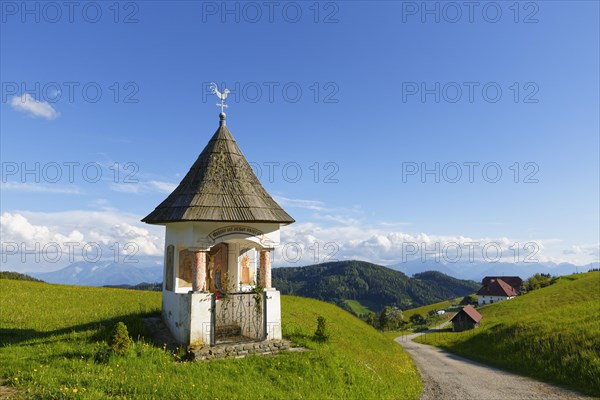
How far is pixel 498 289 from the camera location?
356 feet

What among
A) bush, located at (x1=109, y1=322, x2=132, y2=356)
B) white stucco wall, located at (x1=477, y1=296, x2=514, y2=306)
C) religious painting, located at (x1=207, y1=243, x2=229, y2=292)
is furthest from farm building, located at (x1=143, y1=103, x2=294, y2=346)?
white stucco wall, located at (x1=477, y1=296, x2=514, y2=306)

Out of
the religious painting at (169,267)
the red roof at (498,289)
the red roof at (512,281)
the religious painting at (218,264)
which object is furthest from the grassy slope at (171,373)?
the red roof at (512,281)

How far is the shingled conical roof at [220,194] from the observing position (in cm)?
1412

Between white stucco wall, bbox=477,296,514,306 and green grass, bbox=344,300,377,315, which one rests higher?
white stucco wall, bbox=477,296,514,306

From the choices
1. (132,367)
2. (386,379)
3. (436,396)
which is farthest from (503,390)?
(132,367)

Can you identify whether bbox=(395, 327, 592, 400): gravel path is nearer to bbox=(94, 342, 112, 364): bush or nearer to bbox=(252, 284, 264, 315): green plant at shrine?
bbox=(252, 284, 264, 315): green plant at shrine

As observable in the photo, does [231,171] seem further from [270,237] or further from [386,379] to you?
[386,379]

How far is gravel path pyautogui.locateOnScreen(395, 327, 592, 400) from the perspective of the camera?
1518 cm

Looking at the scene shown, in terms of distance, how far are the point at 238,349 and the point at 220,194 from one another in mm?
5933

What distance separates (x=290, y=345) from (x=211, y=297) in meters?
3.75

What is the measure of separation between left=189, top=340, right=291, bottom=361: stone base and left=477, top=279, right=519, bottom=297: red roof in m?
111

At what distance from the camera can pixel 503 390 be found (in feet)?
52.9

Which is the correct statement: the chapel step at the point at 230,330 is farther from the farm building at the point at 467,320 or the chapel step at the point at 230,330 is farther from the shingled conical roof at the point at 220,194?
the farm building at the point at 467,320

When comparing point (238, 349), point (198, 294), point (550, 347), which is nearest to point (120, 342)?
point (198, 294)
